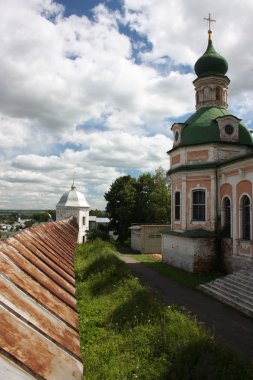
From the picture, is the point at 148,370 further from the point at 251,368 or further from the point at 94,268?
the point at 94,268

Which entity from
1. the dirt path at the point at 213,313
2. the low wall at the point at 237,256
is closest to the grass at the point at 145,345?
the dirt path at the point at 213,313

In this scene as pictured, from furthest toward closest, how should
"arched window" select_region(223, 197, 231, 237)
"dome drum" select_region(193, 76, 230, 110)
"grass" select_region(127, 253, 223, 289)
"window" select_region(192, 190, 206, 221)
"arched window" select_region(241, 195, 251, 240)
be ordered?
"dome drum" select_region(193, 76, 230, 110) < "window" select_region(192, 190, 206, 221) < "arched window" select_region(223, 197, 231, 237) < "grass" select_region(127, 253, 223, 289) < "arched window" select_region(241, 195, 251, 240)

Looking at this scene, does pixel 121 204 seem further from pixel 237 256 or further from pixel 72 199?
pixel 237 256

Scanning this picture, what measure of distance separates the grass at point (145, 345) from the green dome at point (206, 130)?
1154 cm

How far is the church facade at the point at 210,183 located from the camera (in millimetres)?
16906

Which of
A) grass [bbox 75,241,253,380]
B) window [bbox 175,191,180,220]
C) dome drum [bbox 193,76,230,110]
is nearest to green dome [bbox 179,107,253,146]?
dome drum [bbox 193,76,230,110]

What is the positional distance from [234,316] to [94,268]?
6.62m

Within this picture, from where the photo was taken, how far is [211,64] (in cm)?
2217

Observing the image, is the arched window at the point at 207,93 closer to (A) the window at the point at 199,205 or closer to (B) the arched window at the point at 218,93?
(B) the arched window at the point at 218,93

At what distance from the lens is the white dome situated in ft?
121

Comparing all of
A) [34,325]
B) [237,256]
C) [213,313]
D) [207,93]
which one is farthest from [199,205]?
[34,325]

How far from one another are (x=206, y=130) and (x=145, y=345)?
49.5 ft

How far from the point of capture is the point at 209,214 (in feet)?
62.8

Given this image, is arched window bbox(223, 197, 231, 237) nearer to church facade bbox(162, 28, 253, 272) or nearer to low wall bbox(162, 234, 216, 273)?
church facade bbox(162, 28, 253, 272)
